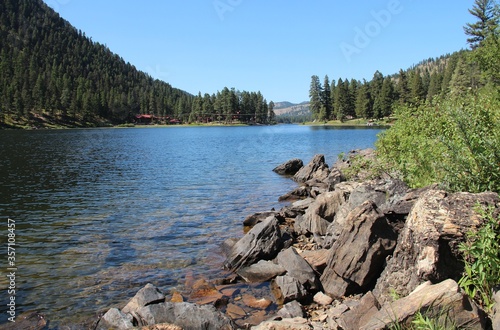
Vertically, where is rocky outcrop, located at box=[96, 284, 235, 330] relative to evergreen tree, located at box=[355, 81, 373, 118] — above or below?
below

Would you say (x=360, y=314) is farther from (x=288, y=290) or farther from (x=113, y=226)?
(x=113, y=226)

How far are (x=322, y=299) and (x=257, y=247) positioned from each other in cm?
427

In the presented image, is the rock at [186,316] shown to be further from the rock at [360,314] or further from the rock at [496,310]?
the rock at [496,310]

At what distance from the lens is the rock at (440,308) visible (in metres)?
6.73

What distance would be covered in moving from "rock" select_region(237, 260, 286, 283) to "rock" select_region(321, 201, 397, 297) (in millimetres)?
2145

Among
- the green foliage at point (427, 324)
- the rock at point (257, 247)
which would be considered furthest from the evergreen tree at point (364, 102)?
the green foliage at point (427, 324)

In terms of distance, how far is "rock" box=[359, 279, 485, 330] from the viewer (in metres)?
6.73

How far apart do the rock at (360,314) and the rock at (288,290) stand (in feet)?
8.06

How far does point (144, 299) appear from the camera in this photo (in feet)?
36.0

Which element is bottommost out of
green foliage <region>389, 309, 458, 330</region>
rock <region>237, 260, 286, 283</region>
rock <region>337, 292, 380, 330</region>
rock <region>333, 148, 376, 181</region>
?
rock <region>237, 260, 286, 283</region>

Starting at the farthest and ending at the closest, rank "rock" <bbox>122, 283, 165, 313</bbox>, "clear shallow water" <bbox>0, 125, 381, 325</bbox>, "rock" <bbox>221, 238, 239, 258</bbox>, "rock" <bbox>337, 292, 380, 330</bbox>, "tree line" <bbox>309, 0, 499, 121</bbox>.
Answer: "tree line" <bbox>309, 0, 499, 121</bbox>
"rock" <bbox>221, 238, 239, 258</bbox>
"clear shallow water" <bbox>0, 125, 381, 325</bbox>
"rock" <bbox>122, 283, 165, 313</bbox>
"rock" <bbox>337, 292, 380, 330</bbox>

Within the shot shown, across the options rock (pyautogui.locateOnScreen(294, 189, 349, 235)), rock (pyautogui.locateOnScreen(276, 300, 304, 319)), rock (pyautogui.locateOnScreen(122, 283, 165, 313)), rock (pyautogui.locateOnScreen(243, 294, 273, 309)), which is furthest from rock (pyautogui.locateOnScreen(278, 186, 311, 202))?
rock (pyautogui.locateOnScreen(122, 283, 165, 313))

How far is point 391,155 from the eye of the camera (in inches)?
793

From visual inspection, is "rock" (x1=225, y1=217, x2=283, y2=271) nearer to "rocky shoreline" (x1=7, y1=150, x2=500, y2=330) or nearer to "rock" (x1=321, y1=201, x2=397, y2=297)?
"rocky shoreline" (x1=7, y1=150, x2=500, y2=330)
